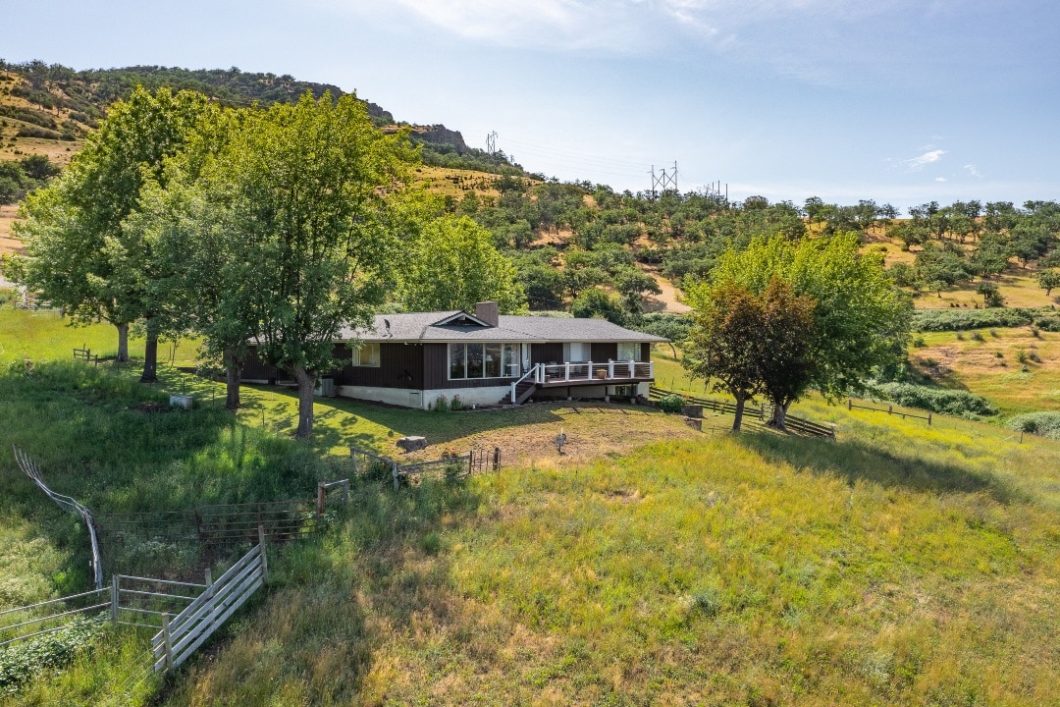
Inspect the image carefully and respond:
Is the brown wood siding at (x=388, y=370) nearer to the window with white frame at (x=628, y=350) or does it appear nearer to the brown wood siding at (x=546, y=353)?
the brown wood siding at (x=546, y=353)

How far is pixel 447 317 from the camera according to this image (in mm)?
28234

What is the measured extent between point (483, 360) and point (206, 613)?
760 inches

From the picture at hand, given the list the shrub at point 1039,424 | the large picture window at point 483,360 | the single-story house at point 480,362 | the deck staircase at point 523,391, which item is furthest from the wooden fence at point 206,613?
the shrub at point 1039,424

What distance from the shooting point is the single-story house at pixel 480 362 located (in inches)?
1033

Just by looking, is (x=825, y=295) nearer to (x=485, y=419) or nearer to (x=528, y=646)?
(x=485, y=419)

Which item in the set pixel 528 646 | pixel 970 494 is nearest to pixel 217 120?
pixel 528 646

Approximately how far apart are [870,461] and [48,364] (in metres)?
36.0

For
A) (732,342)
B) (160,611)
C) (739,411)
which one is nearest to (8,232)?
(160,611)

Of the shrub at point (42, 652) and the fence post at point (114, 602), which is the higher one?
the fence post at point (114, 602)

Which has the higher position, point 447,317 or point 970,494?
point 447,317

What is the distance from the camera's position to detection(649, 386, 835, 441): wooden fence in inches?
1152

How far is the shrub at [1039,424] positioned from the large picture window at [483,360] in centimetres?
3865

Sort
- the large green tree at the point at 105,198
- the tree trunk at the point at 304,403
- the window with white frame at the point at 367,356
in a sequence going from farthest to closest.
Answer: the window with white frame at the point at 367,356
the large green tree at the point at 105,198
the tree trunk at the point at 304,403

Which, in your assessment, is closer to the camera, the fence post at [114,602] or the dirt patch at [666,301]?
the fence post at [114,602]
